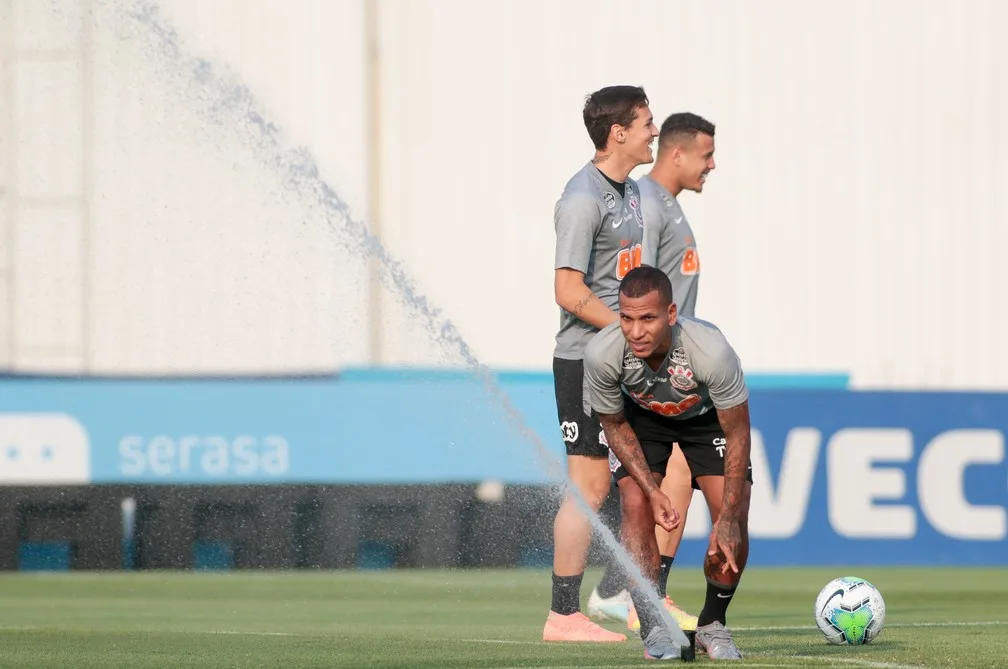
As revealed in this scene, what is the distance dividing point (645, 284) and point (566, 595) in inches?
69.8

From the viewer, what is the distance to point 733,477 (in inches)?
241

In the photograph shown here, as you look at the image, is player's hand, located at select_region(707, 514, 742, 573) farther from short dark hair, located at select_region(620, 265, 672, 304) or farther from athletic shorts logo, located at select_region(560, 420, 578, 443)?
athletic shorts logo, located at select_region(560, 420, 578, 443)

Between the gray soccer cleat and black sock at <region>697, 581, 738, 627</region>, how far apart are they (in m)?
0.19

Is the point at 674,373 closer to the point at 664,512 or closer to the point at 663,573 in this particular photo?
the point at 664,512

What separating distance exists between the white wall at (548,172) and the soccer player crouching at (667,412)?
1150cm

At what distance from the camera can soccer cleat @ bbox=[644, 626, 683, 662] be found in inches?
244

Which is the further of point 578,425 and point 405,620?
point 405,620

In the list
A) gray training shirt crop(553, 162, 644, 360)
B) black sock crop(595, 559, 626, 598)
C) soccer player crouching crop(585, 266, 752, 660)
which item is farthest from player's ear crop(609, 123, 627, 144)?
black sock crop(595, 559, 626, 598)

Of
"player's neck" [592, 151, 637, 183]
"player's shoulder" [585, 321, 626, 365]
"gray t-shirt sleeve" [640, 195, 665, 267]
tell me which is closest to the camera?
"player's shoulder" [585, 321, 626, 365]

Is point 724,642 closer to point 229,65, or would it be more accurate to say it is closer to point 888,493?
point 888,493

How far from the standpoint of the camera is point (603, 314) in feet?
23.3

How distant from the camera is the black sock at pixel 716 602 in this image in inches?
248

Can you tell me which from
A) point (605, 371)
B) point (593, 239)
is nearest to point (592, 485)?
point (593, 239)

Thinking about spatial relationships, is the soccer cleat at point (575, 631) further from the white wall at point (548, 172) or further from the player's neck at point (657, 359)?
the white wall at point (548, 172)
